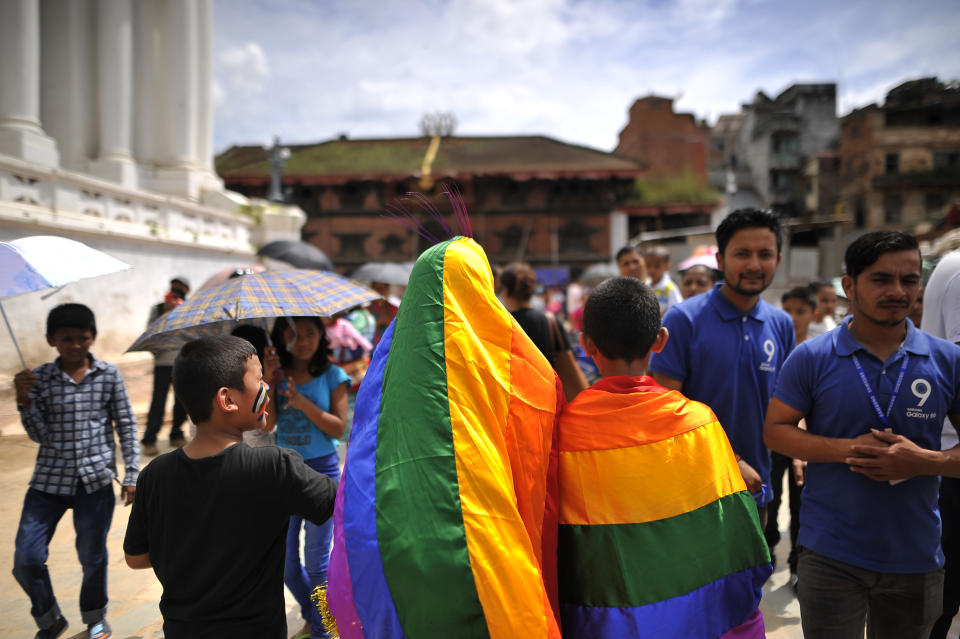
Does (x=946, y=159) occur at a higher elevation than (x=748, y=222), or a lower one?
higher

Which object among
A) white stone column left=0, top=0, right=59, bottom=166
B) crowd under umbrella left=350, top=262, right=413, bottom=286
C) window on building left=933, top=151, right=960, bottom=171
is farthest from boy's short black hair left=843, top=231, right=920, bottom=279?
window on building left=933, top=151, right=960, bottom=171

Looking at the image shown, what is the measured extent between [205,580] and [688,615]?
4.74 ft

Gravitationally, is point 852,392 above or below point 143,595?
above

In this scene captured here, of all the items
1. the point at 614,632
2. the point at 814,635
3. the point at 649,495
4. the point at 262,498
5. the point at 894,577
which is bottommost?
the point at 814,635

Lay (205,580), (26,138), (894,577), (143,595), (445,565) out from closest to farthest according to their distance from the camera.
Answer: (445,565), (205,580), (894,577), (143,595), (26,138)

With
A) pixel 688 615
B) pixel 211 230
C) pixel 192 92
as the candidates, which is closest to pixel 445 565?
pixel 688 615

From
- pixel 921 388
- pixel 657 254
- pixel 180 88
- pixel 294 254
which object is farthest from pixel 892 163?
pixel 921 388

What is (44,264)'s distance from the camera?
8.77ft

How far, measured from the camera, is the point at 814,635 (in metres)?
2.09

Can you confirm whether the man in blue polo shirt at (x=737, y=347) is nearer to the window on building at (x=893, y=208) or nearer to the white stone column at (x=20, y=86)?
the white stone column at (x=20, y=86)

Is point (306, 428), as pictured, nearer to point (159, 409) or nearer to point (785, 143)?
point (159, 409)

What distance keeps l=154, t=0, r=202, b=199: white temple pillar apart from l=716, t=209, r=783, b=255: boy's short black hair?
14217 millimetres

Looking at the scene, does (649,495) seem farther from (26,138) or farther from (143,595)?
(26,138)

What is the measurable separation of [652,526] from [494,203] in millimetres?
29143
